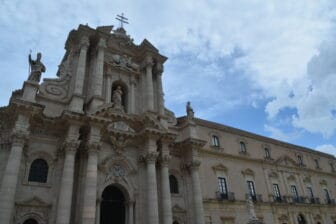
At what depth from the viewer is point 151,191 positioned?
19.7m

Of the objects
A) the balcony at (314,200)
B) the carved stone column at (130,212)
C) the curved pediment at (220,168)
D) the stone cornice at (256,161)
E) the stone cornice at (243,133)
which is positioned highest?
the stone cornice at (243,133)

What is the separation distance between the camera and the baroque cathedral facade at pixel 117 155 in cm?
1711

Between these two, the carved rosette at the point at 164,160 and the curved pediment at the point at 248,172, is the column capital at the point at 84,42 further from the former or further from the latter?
the curved pediment at the point at 248,172

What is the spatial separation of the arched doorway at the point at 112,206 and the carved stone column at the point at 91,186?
2.34 metres

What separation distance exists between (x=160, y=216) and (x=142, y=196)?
1.79m

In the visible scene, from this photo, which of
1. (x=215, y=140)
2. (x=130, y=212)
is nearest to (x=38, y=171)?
(x=130, y=212)

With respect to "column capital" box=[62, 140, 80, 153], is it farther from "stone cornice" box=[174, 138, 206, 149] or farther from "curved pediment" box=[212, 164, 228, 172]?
"curved pediment" box=[212, 164, 228, 172]

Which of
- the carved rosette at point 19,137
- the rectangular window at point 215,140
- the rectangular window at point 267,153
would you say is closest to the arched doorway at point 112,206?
the carved rosette at point 19,137

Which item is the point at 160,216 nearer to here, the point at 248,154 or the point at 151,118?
the point at 151,118

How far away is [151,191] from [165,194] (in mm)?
1278

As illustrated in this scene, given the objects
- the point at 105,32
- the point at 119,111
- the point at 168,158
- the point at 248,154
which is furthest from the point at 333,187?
the point at 105,32

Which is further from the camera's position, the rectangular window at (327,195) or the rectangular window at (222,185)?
the rectangular window at (327,195)

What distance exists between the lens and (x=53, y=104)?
2030 cm

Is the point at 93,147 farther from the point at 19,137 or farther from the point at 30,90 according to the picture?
the point at 30,90
